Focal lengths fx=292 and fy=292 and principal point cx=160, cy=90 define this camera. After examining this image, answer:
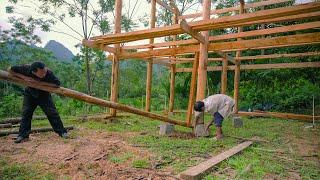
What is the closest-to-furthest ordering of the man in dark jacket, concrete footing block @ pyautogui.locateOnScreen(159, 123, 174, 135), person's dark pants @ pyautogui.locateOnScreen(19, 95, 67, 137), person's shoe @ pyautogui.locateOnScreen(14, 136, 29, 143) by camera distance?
the man in dark jacket → person's shoe @ pyautogui.locateOnScreen(14, 136, 29, 143) → person's dark pants @ pyautogui.locateOnScreen(19, 95, 67, 137) → concrete footing block @ pyautogui.locateOnScreen(159, 123, 174, 135)

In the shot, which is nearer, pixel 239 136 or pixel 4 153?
pixel 4 153

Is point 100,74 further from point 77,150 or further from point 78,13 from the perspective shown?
point 77,150

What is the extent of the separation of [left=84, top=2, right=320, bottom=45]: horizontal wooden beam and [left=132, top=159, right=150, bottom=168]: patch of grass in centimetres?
314

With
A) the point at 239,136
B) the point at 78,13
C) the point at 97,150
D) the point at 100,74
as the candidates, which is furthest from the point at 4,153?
the point at 100,74

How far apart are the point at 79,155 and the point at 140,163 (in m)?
1.22

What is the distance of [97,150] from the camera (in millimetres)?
5328

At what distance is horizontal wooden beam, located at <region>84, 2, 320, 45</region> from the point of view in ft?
17.4

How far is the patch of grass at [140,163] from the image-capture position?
14.6 feet

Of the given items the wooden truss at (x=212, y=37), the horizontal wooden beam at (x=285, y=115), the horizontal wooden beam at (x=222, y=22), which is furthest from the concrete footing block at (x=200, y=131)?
the horizontal wooden beam at (x=285, y=115)

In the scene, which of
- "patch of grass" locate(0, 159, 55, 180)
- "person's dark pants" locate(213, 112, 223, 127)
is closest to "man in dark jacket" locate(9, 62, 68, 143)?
"patch of grass" locate(0, 159, 55, 180)

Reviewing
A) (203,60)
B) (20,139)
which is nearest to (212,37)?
(203,60)

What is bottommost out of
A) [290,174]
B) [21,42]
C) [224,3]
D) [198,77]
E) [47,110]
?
[290,174]

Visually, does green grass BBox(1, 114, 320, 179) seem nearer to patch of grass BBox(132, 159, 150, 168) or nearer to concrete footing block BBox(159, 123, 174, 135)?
patch of grass BBox(132, 159, 150, 168)

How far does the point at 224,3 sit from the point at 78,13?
950cm
